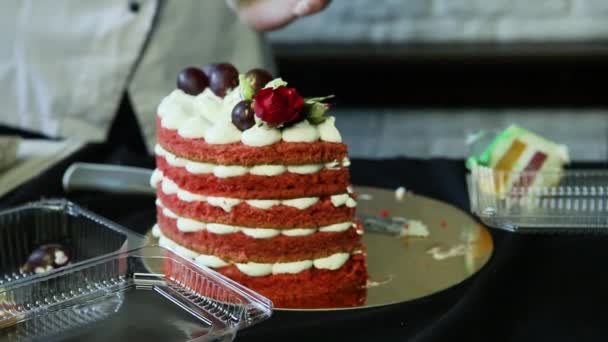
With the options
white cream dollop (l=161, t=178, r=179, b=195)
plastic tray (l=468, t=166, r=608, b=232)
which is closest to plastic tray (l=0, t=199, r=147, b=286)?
white cream dollop (l=161, t=178, r=179, b=195)

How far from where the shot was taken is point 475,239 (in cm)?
143

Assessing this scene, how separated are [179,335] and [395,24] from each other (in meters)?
1.95

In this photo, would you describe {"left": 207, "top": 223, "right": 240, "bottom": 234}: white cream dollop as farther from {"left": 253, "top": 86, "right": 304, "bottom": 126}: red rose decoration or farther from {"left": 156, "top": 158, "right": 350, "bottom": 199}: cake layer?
{"left": 253, "top": 86, "right": 304, "bottom": 126}: red rose decoration

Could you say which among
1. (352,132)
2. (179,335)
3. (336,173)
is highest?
(336,173)

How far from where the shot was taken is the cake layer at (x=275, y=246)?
1.25 meters

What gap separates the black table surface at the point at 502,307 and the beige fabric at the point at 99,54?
72cm

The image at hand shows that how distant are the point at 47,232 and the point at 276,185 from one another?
1.52 ft

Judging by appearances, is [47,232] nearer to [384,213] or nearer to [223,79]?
[223,79]

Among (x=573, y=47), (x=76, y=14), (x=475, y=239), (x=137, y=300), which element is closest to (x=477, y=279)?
(x=475, y=239)

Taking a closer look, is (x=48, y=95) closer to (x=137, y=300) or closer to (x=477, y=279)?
A: (x=137, y=300)

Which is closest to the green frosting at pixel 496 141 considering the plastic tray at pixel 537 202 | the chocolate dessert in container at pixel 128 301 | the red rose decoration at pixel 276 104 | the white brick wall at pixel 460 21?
the plastic tray at pixel 537 202

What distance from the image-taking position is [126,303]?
3.92 ft

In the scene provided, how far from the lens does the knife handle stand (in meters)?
1.63

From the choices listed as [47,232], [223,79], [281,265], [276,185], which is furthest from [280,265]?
[47,232]
